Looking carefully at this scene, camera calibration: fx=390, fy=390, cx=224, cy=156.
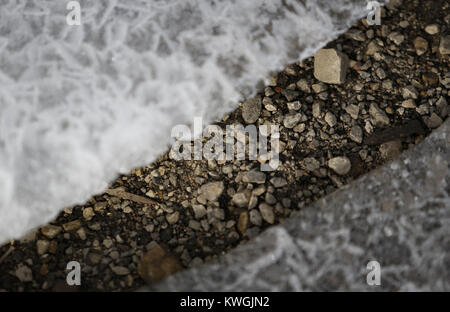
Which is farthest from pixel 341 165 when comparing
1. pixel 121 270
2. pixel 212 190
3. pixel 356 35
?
pixel 121 270

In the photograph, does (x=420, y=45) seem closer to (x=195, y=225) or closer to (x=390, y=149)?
(x=390, y=149)

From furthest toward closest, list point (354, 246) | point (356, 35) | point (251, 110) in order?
point (356, 35), point (251, 110), point (354, 246)

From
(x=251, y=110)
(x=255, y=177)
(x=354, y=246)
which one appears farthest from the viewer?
(x=251, y=110)

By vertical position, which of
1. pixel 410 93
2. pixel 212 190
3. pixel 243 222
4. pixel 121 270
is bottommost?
pixel 121 270

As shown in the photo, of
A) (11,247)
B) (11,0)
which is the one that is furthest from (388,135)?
(11,0)

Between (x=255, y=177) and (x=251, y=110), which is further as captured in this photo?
(x=251, y=110)

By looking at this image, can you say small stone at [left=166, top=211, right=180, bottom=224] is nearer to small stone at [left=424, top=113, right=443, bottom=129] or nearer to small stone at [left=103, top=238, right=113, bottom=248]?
small stone at [left=103, top=238, right=113, bottom=248]
